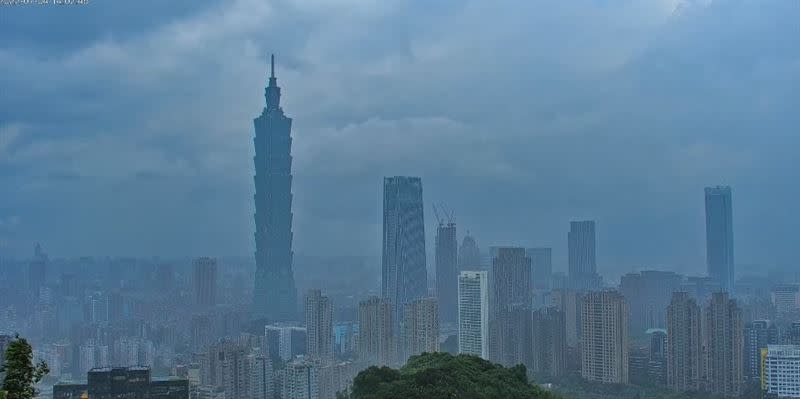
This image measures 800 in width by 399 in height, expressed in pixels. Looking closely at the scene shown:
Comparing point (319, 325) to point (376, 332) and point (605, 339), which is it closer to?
point (376, 332)

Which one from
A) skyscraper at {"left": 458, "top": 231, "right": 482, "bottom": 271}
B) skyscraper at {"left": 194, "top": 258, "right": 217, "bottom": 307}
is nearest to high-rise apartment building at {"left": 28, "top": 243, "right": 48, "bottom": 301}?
skyscraper at {"left": 194, "top": 258, "right": 217, "bottom": 307}

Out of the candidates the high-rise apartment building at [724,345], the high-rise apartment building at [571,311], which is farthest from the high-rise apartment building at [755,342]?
the high-rise apartment building at [571,311]

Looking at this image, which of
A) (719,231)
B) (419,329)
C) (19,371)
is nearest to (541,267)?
(719,231)

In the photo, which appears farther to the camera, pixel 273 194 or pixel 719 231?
pixel 273 194

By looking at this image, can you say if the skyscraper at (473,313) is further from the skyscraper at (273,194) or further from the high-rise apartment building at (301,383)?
the skyscraper at (273,194)

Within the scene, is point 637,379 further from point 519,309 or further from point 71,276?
point 71,276

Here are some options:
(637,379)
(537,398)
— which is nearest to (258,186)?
(637,379)

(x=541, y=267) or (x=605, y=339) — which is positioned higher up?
(x=541, y=267)
